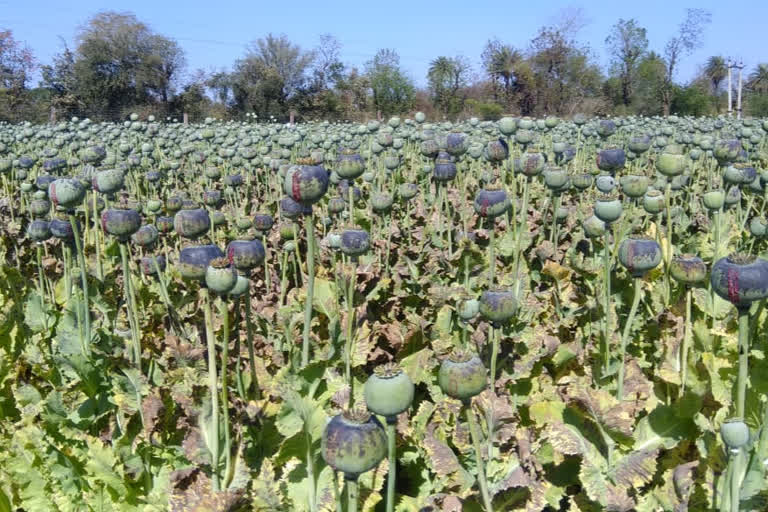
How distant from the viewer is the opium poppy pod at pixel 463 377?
5.05 ft

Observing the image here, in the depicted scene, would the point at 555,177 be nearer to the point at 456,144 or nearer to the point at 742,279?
the point at 456,144

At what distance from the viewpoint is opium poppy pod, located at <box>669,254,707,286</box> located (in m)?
2.11

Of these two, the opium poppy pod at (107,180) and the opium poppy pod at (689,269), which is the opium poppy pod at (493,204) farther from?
the opium poppy pod at (107,180)

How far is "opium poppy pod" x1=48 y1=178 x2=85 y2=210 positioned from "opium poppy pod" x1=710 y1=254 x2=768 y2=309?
7.28 ft

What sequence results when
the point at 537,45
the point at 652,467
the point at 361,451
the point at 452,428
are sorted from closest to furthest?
the point at 361,451 < the point at 652,467 < the point at 452,428 < the point at 537,45

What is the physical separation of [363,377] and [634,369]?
100cm

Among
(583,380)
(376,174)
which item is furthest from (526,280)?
(376,174)

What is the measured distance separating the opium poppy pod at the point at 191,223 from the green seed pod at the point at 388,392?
1.20 meters

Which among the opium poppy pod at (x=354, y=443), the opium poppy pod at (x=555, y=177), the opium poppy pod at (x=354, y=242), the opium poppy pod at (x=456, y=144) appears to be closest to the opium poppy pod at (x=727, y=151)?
the opium poppy pod at (x=555, y=177)

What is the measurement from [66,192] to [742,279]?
7.48 feet

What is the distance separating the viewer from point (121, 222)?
2.36 m

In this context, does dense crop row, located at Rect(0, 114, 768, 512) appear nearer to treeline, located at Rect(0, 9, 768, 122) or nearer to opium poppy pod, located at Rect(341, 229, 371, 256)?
opium poppy pod, located at Rect(341, 229, 371, 256)

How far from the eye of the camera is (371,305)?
3.71 meters

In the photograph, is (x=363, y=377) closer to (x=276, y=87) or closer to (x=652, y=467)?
(x=652, y=467)
